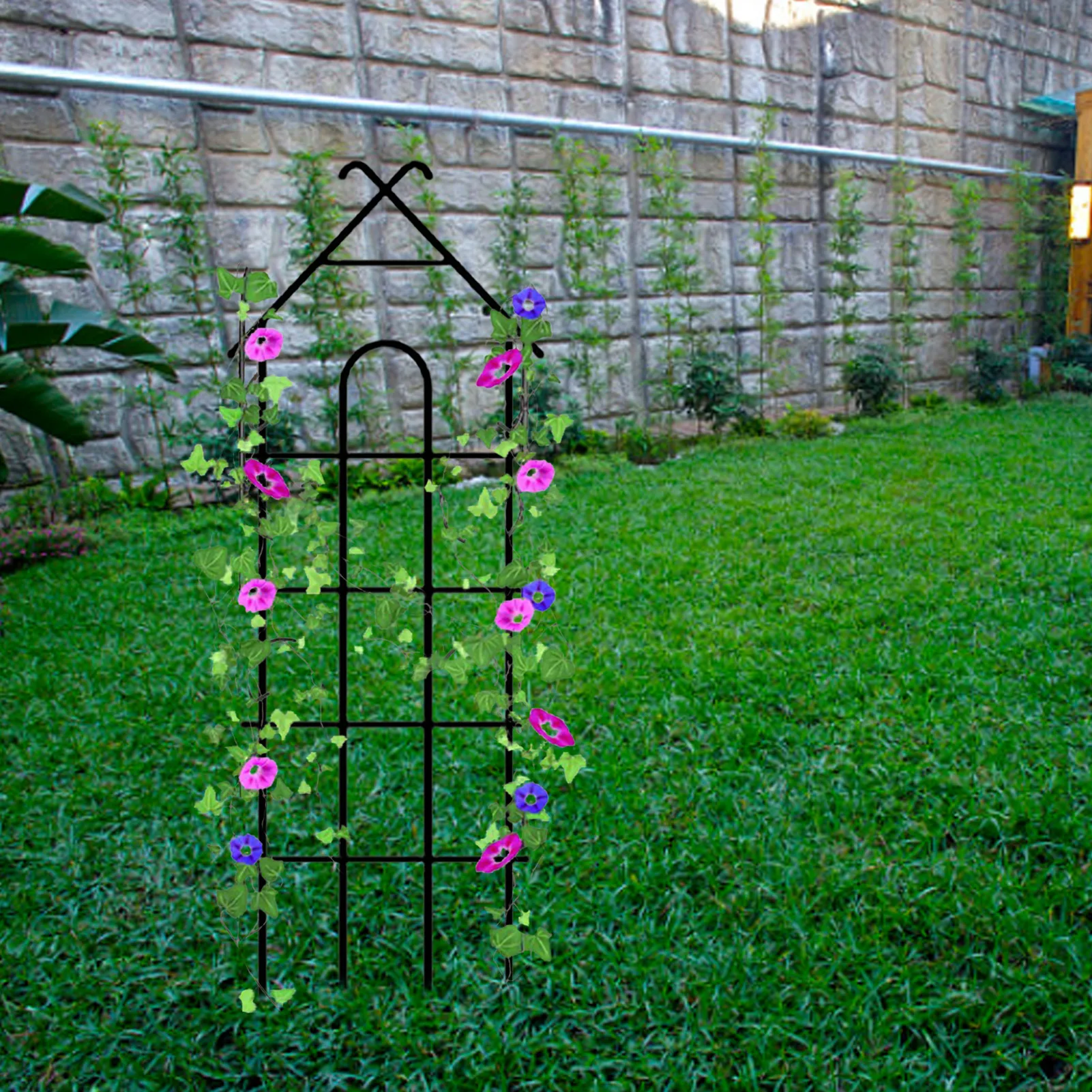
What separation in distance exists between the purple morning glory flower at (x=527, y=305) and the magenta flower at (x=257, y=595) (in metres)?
0.54

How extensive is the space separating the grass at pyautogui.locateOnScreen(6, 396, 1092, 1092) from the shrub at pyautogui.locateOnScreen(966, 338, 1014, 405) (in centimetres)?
587

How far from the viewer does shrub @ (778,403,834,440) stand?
23.6 ft

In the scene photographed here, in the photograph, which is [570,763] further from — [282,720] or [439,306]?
[439,306]

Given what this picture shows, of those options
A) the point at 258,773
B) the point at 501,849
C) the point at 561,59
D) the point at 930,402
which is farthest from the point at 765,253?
the point at 258,773

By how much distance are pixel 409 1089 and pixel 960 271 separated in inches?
372

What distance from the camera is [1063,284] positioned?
32.2 feet

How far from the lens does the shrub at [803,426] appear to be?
7.20 metres

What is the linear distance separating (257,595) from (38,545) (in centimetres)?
360

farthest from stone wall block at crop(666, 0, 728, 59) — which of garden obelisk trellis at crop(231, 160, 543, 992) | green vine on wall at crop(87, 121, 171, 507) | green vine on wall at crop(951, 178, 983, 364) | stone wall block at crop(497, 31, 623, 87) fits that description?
garden obelisk trellis at crop(231, 160, 543, 992)

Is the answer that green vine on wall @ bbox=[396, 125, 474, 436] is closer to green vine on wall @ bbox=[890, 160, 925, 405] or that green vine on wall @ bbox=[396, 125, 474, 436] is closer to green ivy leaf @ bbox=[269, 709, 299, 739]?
green vine on wall @ bbox=[890, 160, 925, 405]

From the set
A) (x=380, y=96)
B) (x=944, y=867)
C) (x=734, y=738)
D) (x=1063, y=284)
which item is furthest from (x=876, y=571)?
(x=1063, y=284)

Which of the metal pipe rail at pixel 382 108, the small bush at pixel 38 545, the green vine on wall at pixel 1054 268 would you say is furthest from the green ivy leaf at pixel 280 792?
the green vine on wall at pixel 1054 268

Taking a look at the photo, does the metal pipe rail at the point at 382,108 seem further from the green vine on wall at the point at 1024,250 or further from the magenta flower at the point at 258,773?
the magenta flower at the point at 258,773

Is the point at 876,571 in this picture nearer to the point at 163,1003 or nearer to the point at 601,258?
the point at 163,1003
